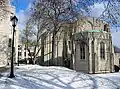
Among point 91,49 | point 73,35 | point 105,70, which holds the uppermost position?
point 73,35

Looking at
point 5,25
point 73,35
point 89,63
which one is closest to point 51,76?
point 5,25

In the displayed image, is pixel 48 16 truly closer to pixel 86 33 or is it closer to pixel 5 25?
pixel 5 25

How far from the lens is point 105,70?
36.9 metres

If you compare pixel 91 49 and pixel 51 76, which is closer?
pixel 51 76

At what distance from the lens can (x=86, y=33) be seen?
36906mm

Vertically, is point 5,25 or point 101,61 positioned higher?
point 5,25

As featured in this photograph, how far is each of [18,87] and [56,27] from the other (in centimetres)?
1766

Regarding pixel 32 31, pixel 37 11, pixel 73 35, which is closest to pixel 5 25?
pixel 37 11

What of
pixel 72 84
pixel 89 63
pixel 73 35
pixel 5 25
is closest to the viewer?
pixel 72 84

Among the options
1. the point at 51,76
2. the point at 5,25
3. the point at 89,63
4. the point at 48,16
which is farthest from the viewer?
the point at 89,63

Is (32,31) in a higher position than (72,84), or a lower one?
higher

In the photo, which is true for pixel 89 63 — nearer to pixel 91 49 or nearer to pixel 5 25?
pixel 91 49

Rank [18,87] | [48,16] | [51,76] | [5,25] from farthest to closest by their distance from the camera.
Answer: [5,25] → [48,16] → [51,76] → [18,87]

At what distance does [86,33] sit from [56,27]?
375 inches
